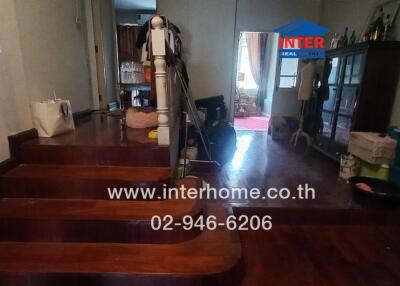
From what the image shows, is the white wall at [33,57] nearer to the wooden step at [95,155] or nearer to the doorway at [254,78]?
the wooden step at [95,155]

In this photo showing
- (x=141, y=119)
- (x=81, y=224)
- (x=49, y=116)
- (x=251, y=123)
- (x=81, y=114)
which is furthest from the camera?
(x=251, y=123)

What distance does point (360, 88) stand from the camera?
274cm

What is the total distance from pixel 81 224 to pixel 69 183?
332mm

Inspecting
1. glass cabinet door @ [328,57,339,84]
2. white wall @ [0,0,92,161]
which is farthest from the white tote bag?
glass cabinet door @ [328,57,339,84]

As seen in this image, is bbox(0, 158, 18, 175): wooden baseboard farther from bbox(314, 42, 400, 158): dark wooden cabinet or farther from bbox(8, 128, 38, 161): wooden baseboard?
bbox(314, 42, 400, 158): dark wooden cabinet

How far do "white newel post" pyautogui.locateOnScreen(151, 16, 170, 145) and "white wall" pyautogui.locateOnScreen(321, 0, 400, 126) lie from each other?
8.82 ft

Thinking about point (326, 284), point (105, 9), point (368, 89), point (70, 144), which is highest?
point (105, 9)

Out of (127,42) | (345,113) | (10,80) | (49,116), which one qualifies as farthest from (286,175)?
(127,42)

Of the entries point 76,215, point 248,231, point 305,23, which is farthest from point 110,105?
point 305,23

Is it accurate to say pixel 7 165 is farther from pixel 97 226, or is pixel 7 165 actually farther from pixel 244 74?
pixel 244 74

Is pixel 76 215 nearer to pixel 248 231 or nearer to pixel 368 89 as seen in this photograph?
pixel 248 231

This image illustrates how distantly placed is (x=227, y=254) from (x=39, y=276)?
1.04 meters

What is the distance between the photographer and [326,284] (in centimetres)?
146

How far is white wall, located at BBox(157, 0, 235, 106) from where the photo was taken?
4383 millimetres
